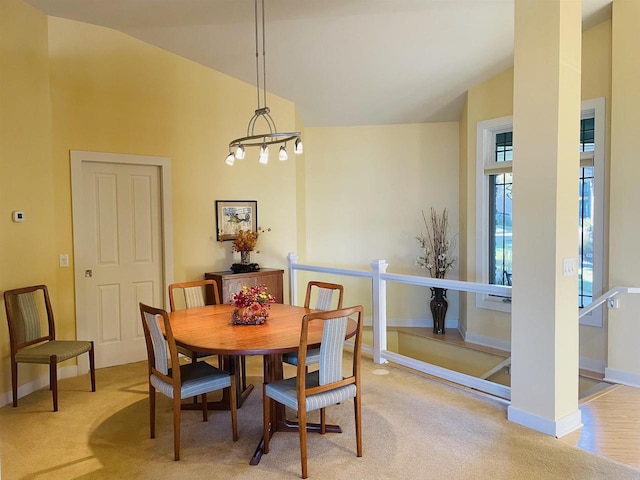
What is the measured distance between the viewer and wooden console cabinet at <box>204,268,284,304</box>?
467 cm

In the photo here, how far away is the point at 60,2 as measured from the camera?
370cm

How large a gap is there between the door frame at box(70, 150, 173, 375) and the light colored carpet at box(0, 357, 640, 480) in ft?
2.58

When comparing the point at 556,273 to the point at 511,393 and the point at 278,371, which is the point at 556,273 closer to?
the point at 511,393

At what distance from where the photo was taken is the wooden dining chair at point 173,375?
8.41 ft

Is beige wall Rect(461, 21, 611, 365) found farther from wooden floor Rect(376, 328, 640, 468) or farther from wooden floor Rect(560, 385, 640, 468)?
wooden floor Rect(560, 385, 640, 468)

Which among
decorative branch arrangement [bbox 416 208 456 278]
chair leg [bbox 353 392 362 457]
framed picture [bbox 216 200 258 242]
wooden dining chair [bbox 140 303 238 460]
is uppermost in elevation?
framed picture [bbox 216 200 258 242]

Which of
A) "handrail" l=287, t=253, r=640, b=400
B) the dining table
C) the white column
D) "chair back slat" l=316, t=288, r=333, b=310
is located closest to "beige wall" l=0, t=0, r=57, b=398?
the dining table

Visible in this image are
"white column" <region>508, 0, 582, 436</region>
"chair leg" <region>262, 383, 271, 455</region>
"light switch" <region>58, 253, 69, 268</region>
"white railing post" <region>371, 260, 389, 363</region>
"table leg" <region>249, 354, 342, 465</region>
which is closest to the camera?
"chair leg" <region>262, 383, 271, 455</region>

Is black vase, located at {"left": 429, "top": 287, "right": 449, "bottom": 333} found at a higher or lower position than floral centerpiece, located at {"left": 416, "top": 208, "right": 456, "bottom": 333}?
lower

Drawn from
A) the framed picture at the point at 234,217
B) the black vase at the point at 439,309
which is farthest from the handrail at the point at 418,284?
the black vase at the point at 439,309

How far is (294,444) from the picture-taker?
9.09ft

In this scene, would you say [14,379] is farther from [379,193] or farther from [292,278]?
[379,193]

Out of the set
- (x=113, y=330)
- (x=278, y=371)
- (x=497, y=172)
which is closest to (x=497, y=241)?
(x=497, y=172)

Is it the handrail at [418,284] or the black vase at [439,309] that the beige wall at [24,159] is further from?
the black vase at [439,309]
